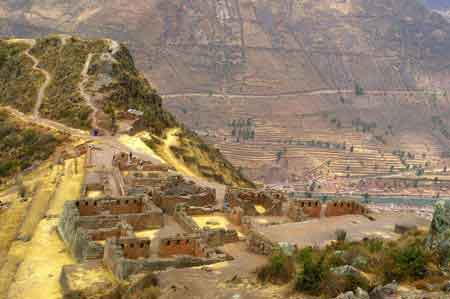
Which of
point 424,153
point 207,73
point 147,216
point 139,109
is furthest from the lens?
point 207,73

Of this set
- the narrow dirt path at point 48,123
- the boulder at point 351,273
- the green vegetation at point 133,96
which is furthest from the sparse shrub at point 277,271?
the green vegetation at point 133,96

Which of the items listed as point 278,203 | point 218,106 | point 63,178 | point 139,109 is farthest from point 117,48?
point 218,106

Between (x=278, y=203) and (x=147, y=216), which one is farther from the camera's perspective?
(x=278, y=203)

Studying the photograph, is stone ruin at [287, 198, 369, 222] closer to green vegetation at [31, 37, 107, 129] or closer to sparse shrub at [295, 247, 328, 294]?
sparse shrub at [295, 247, 328, 294]

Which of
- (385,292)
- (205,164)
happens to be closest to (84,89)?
(205,164)

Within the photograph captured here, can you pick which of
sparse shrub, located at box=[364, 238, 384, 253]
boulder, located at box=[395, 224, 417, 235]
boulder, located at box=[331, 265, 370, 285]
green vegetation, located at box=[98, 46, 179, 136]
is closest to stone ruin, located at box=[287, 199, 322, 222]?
boulder, located at box=[395, 224, 417, 235]

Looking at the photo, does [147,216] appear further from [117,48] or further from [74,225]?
[117,48]

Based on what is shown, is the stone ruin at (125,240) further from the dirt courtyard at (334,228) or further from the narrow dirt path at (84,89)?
the narrow dirt path at (84,89)

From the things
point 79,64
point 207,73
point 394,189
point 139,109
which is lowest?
point 394,189
